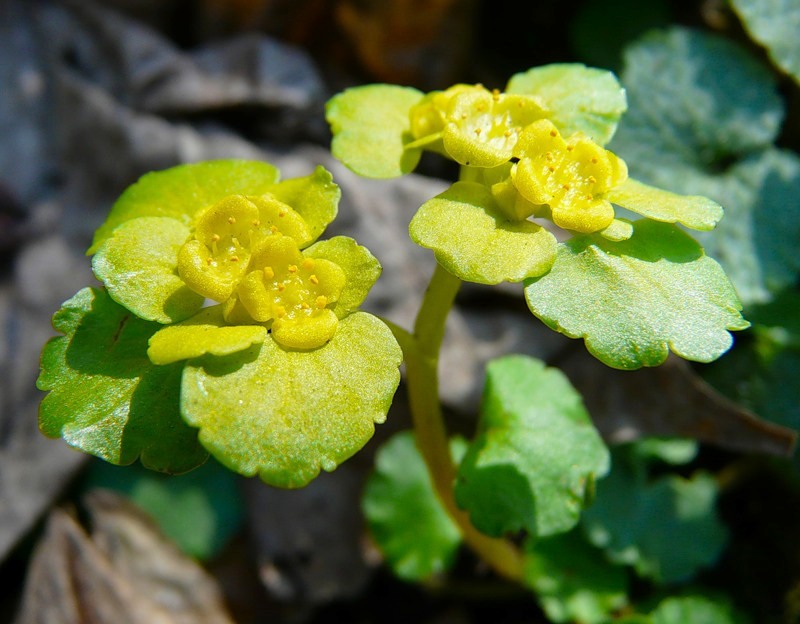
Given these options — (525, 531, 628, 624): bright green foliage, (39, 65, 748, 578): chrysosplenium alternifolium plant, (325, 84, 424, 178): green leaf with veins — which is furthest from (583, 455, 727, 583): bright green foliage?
(325, 84, 424, 178): green leaf with veins

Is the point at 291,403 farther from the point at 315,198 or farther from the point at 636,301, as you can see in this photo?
the point at 636,301

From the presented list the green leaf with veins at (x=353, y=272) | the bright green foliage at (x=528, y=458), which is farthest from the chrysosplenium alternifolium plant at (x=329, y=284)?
the bright green foliage at (x=528, y=458)

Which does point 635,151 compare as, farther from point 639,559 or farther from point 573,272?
point 573,272

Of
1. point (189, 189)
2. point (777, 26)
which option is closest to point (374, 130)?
point (189, 189)

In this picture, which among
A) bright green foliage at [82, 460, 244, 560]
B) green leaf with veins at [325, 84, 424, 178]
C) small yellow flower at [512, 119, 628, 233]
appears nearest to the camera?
small yellow flower at [512, 119, 628, 233]

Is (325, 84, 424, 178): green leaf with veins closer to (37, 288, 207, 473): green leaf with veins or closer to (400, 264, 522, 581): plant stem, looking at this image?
(400, 264, 522, 581): plant stem

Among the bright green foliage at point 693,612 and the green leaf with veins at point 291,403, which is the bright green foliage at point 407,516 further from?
the green leaf with veins at point 291,403

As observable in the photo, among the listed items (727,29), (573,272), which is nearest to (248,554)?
(573,272)
